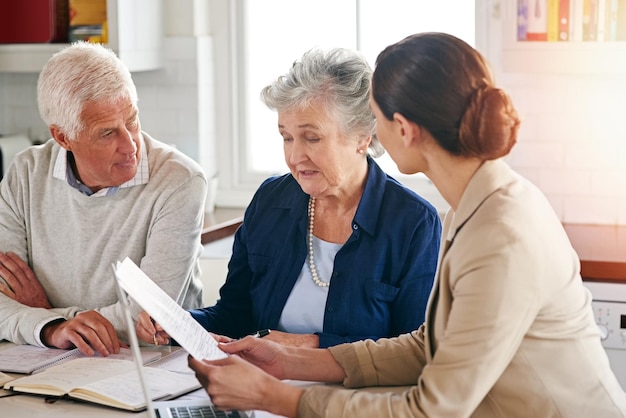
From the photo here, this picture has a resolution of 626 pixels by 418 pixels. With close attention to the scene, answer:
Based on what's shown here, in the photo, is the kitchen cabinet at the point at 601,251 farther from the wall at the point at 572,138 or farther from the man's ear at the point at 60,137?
the man's ear at the point at 60,137

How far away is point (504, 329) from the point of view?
1.53 metres

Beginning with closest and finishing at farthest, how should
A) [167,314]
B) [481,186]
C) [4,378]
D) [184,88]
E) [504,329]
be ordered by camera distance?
[504,329] < [481,186] < [167,314] < [4,378] < [184,88]

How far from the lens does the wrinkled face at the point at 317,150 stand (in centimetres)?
234

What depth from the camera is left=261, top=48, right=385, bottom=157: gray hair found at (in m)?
2.34

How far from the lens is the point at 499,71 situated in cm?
345

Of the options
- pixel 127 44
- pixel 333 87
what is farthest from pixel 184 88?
pixel 333 87

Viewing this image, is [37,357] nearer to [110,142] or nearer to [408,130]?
[110,142]

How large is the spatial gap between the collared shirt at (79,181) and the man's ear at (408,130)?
1072mm

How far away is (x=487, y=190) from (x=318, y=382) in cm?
→ 59

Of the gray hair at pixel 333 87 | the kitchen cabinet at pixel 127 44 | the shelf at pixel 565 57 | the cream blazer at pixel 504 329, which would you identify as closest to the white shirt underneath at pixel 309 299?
the gray hair at pixel 333 87

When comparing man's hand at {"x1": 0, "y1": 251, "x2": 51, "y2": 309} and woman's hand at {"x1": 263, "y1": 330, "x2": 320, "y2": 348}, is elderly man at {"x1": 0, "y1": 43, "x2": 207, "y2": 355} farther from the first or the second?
woman's hand at {"x1": 263, "y1": 330, "x2": 320, "y2": 348}

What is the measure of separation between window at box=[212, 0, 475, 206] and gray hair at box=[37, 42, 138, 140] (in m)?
1.60

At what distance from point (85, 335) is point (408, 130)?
100 centimetres

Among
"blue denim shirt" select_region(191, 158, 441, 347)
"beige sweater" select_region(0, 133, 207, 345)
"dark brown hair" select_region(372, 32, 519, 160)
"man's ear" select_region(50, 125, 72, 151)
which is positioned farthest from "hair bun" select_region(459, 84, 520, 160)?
"man's ear" select_region(50, 125, 72, 151)
